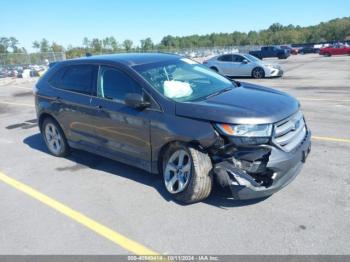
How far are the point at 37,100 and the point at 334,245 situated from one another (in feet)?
17.8

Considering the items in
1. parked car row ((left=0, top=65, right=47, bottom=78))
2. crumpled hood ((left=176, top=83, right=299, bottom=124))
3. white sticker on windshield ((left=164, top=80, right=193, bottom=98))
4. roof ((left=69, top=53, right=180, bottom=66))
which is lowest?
parked car row ((left=0, top=65, right=47, bottom=78))

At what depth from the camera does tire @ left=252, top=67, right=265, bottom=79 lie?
18109 mm

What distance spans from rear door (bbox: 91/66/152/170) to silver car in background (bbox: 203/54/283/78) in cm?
1416

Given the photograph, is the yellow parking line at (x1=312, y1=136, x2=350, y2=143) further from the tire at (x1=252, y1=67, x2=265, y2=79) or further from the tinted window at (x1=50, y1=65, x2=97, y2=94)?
the tire at (x1=252, y1=67, x2=265, y2=79)

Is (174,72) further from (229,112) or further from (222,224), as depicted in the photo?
(222,224)

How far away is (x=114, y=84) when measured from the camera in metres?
4.90

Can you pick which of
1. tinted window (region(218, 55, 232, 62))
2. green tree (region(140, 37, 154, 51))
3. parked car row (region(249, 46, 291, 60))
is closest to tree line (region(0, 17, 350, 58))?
green tree (region(140, 37, 154, 51))

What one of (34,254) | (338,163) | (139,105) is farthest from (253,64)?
(34,254)

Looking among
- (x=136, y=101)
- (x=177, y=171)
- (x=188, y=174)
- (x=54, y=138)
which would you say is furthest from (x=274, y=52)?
(x=188, y=174)

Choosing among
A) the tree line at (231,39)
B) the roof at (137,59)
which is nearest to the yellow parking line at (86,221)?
the roof at (137,59)

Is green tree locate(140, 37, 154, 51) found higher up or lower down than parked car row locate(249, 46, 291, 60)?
higher up

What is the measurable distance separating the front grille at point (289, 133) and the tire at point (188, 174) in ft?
2.65

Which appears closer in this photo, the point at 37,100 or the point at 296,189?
the point at 296,189

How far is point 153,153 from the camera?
14.5 ft
